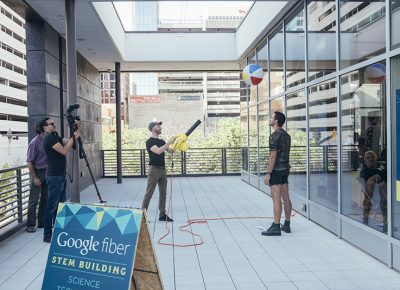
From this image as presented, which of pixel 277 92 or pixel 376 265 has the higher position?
pixel 277 92

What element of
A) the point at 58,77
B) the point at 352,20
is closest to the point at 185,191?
the point at 58,77

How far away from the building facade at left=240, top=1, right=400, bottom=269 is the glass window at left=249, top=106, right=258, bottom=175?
2656 mm

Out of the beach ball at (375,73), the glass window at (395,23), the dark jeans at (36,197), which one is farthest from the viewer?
the dark jeans at (36,197)

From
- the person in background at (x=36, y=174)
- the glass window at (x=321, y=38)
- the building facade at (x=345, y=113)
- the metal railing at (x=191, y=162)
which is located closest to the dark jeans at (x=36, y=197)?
the person in background at (x=36, y=174)

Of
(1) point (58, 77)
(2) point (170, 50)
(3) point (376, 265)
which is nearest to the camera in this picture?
(3) point (376, 265)

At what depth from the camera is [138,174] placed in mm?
14359

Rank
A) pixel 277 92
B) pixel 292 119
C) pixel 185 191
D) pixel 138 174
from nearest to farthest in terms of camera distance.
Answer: pixel 292 119, pixel 277 92, pixel 185 191, pixel 138 174

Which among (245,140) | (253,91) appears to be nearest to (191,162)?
(245,140)

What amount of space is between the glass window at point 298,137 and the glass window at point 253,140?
10.2 feet

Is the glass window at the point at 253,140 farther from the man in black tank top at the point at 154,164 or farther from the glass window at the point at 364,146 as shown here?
the glass window at the point at 364,146

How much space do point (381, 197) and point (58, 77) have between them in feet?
20.7

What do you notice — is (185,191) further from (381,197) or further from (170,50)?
(381,197)

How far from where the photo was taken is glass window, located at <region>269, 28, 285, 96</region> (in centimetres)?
874

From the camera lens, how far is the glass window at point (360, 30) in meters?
4.62
